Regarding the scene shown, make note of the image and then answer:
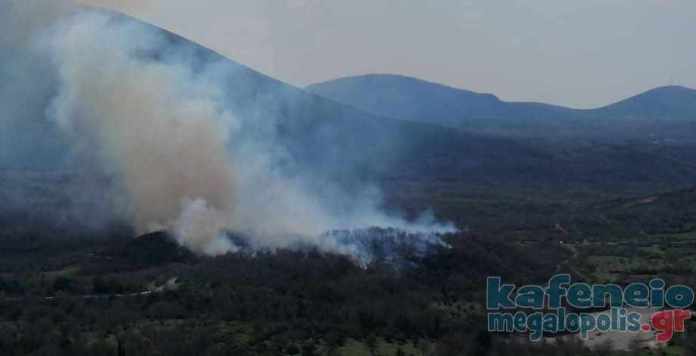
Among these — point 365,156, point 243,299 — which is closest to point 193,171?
point 243,299

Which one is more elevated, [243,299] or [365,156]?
[365,156]

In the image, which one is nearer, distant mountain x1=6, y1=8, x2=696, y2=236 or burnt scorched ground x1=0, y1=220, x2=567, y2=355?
burnt scorched ground x1=0, y1=220, x2=567, y2=355

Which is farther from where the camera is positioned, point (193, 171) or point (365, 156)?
point (365, 156)

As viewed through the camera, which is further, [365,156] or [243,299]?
[365,156]

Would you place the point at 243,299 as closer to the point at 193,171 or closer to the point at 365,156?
the point at 193,171

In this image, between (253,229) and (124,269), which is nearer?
(124,269)

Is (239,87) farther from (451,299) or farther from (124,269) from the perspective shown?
(451,299)

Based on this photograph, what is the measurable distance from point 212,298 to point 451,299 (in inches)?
573

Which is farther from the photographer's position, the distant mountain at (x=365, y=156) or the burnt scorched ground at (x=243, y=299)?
the distant mountain at (x=365, y=156)

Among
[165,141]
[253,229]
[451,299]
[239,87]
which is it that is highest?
[239,87]

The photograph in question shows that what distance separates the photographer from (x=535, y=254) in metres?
60.4

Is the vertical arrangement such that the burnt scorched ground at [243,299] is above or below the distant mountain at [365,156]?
below

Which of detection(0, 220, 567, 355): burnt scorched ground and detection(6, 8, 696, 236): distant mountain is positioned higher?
detection(6, 8, 696, 236): distant mountain

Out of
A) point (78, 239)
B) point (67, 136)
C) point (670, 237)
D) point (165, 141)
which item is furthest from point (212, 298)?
point (67, 136)
